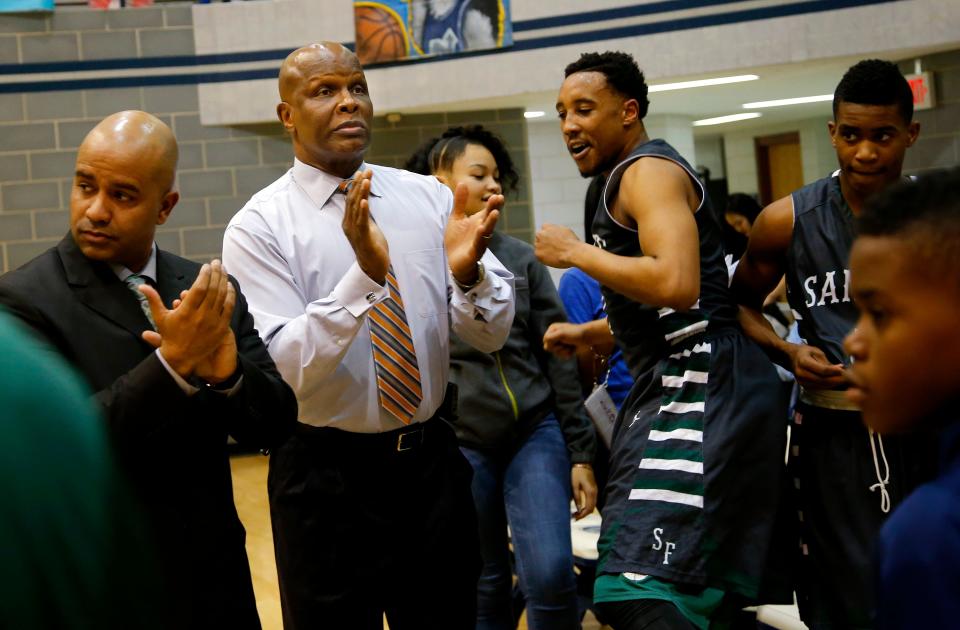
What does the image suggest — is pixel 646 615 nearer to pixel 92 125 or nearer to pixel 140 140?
pixel 140 140

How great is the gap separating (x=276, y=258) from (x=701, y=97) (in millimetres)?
8270

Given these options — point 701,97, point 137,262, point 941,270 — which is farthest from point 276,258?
point 701,97

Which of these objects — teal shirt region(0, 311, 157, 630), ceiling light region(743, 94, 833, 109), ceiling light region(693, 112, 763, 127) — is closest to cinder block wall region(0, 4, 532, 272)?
ceiling light region(743, 94, 833, 109)

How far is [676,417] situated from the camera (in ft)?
8.60

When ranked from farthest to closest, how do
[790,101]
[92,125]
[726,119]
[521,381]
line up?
[726,119]
[790,101]
[92,125]
[521,381]

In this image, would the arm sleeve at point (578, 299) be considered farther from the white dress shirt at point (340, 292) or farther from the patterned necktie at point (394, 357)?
the patterned necktie at point (394, 357)

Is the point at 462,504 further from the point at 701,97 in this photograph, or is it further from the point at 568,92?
the point at 701,97

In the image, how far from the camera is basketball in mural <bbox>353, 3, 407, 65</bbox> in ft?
28.6

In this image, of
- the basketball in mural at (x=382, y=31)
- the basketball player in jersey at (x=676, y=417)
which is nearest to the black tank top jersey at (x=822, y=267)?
the basketball player in jersey at (x=676, y=417)

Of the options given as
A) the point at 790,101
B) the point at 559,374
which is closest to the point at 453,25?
the point at 790,101

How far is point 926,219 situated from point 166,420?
1.35 metres

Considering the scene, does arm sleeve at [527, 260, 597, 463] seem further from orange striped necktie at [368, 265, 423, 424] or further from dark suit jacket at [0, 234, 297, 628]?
dark suit jacket at [0, 234, 297, 628]

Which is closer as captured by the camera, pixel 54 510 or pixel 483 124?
pixel 54 510

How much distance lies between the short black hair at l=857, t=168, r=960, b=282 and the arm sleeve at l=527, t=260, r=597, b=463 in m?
2.37
